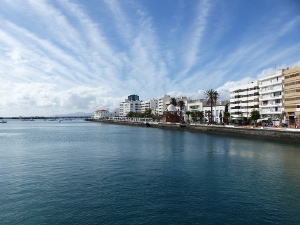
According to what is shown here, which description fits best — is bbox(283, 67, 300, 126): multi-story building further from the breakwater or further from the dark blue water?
the dark blue water

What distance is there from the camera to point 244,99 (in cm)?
10350

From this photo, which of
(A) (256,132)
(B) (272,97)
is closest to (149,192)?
(A) (256,132)

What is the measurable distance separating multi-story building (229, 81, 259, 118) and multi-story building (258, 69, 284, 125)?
4.44m

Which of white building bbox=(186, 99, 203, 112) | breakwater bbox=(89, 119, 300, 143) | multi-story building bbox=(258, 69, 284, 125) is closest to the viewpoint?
breakwater bbox=(89, 119, 300, 143)

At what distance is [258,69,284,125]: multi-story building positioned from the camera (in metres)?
81.2

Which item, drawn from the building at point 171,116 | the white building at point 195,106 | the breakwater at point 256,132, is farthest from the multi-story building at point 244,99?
the building at point 171,116

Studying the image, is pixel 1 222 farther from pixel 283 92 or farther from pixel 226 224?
pixel 283 92

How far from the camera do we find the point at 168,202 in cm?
1656

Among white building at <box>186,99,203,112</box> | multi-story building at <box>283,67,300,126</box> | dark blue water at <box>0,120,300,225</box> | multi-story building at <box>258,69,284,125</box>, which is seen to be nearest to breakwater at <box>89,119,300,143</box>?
multi-story building at <box>283,67,300,126</box>

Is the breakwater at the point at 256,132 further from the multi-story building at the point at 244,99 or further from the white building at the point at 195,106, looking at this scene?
the white building at the point at 195,106

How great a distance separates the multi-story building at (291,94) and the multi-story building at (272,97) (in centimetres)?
365

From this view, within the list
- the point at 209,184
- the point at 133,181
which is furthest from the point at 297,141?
the point at 133,181

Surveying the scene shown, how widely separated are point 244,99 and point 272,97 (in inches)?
740

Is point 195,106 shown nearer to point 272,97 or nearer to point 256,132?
point 272,97
